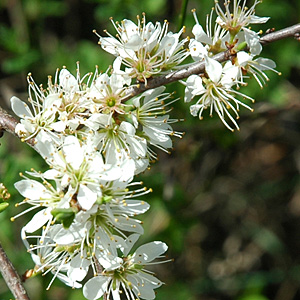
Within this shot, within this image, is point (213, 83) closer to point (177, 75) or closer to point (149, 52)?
point (177, 75)

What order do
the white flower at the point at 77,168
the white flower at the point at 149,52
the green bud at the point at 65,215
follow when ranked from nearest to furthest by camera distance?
the green bud at the point at 65,215 < the white flower at the point at 77,168 < the white flower at the point at 149,52

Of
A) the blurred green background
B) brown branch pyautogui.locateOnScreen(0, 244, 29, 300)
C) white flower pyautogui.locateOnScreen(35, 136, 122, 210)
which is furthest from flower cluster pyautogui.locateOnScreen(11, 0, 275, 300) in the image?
the blurred green background

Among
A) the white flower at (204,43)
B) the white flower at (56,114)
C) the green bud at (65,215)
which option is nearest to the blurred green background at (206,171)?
the white flower at (204,43)

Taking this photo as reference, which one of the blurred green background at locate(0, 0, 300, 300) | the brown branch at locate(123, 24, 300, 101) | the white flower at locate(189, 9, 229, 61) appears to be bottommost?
→ the blurred green background at locate(0, 0, 300, 300)

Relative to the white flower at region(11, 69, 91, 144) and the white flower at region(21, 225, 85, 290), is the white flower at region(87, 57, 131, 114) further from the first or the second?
the white flower at region(21, 225, 85, 290)

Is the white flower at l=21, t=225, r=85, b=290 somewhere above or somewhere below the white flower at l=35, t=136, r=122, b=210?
below

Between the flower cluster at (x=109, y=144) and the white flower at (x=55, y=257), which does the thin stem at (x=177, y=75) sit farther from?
the white flower at (x=55, y=257)

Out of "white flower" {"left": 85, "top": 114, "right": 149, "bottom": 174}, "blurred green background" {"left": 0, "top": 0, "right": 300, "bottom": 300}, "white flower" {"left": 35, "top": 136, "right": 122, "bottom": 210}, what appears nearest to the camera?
"white flower" {"left": 35, "top": 136, "right": 122, "bottom": 210}
